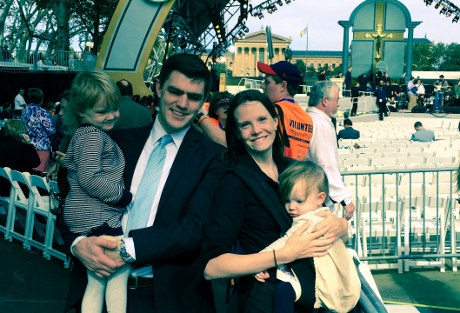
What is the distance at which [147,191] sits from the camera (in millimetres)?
2346

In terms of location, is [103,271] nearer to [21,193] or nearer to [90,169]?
[90,169]

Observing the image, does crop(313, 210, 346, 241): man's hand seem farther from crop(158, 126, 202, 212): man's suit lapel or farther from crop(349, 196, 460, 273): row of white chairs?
crop(349, 196, 460, 273): row of white chairs

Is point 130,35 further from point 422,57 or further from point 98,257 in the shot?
point 422,57

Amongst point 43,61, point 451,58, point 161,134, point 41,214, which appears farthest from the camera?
point 451,58

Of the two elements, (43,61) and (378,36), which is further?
(378,36)

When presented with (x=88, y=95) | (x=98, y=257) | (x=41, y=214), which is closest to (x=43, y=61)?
(x=41, y=214)

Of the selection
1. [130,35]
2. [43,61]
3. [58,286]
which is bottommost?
[58,286]

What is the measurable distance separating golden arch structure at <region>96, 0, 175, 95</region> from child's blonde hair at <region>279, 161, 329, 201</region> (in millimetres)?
12834

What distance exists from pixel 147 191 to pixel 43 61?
2620 centimetres

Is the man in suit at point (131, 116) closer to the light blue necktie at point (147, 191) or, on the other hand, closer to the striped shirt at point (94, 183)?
the striped shirt at point (94, 183)

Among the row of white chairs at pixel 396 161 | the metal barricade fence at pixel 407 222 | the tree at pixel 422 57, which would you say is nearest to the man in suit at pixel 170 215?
the metal barricade fence at pixel 407 222

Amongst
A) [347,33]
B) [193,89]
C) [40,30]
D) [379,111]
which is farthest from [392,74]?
[193,89]

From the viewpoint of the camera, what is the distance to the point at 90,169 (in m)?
2.38

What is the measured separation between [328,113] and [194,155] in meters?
2.81
